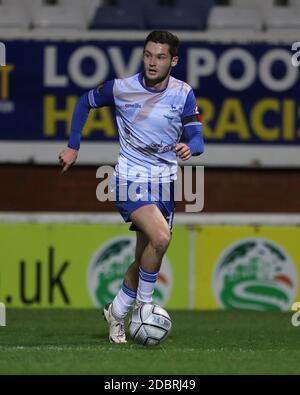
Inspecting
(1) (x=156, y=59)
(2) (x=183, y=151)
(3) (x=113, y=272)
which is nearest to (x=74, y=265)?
(3) (x=113, y=272)

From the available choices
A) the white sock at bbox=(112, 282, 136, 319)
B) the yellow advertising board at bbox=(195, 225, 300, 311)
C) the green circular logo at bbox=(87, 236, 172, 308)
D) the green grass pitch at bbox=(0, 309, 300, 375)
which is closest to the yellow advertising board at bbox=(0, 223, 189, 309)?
the green circular logo at bbox=(87, 236, 172, 308)

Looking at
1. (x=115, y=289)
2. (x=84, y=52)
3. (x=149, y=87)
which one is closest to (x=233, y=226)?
(x=115, y=289)

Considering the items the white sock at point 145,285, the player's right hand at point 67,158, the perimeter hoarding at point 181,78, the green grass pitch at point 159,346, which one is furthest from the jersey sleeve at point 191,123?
the perimeter hoarding at point 181,78

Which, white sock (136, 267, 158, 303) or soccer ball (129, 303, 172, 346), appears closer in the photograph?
soccer ball (129, 303, 172, 346)

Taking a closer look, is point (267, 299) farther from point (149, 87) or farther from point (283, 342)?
point (149, 87)

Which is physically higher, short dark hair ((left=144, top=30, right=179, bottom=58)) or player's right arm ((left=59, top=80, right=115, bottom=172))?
short dark hair ((left=144, top=30, right=179, bottom=58))

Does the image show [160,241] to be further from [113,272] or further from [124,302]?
[113,272]

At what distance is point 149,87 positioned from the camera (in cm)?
773

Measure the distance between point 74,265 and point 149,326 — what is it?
4476mm

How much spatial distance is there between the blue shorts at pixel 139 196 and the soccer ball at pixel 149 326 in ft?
1.88

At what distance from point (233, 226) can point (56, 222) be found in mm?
1836

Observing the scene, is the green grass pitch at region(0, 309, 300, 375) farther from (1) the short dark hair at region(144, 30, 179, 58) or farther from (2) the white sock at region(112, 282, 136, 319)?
(1) the short dark hair at region(144, 30, 179, 58)

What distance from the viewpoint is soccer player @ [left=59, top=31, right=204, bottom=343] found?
24.9 ft
